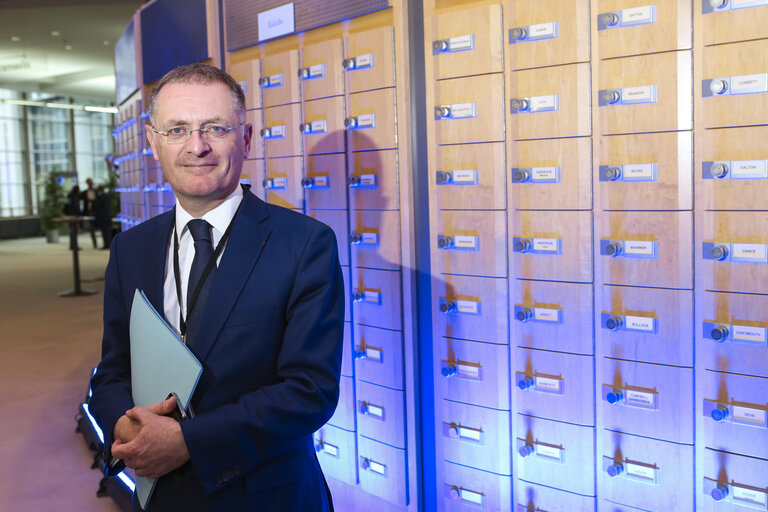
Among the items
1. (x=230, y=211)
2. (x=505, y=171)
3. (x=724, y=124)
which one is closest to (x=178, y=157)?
(x=230, y=211)

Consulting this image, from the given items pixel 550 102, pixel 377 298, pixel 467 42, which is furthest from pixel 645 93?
pixel 377 298

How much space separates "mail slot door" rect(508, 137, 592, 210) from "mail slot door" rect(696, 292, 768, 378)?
1.59 feet

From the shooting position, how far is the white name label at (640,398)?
2.14 metres

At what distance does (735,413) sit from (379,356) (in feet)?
4.44

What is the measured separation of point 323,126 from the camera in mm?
2930

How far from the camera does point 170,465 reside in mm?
1218

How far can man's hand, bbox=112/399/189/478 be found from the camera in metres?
1.20

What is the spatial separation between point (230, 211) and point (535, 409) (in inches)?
57.4

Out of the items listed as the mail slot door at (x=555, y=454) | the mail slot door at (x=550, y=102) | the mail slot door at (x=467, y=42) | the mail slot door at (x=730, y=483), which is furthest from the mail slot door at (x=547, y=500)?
the mail slot door at (x=467, y=42)

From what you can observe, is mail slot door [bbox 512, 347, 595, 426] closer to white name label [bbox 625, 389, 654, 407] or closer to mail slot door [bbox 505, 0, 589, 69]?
white name label [bbox 625, 389, 654, 407]

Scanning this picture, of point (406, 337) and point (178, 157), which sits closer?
point (178, 157)

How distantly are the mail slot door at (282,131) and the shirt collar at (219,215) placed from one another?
1.66m

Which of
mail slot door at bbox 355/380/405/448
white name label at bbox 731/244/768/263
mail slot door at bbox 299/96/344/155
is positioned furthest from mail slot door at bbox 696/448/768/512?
mail slot door at bbox 299/96/344/155

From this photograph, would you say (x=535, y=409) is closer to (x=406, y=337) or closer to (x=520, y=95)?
(x=406, y=337)
